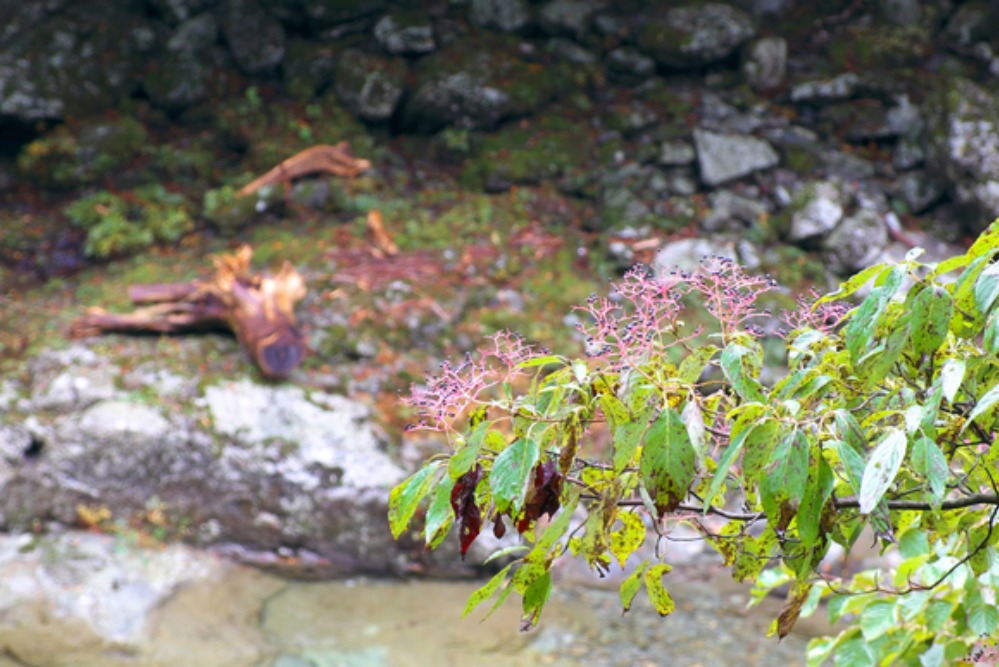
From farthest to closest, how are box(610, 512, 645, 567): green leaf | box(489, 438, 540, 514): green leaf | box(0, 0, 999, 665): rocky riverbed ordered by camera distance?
box(0, 0, 999, 665): rocky riverbed, box(610, 512, 645, 567): green leaf, box(489, 438, 540, 514): green leaf

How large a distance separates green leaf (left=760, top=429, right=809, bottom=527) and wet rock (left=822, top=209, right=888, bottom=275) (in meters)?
6.56

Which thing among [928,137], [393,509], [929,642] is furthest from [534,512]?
[928,137]

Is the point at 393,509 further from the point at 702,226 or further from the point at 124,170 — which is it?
the point at 124,170

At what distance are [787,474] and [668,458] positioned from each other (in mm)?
142

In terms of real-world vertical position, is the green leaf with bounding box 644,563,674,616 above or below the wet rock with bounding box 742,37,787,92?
above

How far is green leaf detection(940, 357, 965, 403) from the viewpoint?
3.45 ft

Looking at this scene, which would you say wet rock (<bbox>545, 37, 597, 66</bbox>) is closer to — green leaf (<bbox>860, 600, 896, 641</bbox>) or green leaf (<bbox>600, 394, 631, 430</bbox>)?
green leaf (<bbox>860, 600, 896, 641</bbox>)

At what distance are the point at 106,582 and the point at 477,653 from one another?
2.20 m

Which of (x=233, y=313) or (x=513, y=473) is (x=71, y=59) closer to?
(x=233, y=313)

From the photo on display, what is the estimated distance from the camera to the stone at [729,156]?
776 cm

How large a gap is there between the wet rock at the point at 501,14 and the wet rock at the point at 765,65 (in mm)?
2294

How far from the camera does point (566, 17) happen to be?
350 inches

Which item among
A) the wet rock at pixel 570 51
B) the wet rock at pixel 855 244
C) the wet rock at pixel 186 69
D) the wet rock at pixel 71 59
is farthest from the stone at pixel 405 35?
the wet rock at pixel 855 244

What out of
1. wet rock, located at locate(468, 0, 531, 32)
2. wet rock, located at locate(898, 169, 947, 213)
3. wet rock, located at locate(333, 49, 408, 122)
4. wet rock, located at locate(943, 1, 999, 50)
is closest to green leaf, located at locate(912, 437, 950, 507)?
wet rock, located at locate(898, 169, 947, 213)
